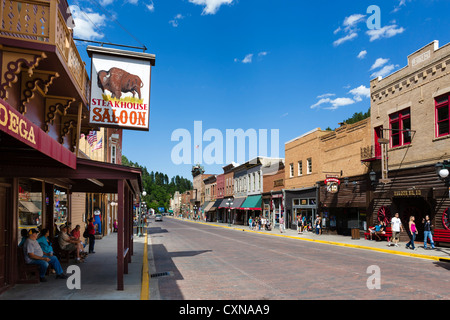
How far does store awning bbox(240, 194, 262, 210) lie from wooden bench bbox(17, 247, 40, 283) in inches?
1568

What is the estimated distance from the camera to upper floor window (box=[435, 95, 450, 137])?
2030 cm

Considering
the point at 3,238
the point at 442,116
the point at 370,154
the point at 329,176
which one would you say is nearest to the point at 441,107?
the point at 442,116

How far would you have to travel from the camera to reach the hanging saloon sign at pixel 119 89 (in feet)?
37.2

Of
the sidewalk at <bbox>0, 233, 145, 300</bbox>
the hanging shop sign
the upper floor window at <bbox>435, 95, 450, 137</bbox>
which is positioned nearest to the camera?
the sidewalk at <bbox>0, 233, 145, 300</bbox>

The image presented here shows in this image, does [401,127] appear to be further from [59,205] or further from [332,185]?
[59,205]

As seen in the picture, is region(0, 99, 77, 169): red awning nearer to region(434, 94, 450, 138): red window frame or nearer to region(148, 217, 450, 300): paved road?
region(148, 217, 450, 300): paved road

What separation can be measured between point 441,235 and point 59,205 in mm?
18603

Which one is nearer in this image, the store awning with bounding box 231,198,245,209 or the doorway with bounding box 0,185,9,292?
the doorway with bounding box 0,185,9,292

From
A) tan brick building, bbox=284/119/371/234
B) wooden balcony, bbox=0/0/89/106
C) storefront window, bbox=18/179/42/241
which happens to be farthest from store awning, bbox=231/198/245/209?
wooden balcony, bbox=0/0/89/106

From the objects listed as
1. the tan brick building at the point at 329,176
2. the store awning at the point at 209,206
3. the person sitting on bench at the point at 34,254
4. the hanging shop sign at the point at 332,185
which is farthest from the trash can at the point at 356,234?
the store awning at the point at 209,206

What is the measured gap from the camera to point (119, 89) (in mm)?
11555

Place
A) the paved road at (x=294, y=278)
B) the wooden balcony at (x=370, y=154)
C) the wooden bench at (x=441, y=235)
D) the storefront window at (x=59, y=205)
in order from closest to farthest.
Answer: the paved road at (x=294, y=278) < the storefront window at (x=59, y=205) < the wooden bench at (x=441, y=235) < the wooden balcony at (x=370, y=154)

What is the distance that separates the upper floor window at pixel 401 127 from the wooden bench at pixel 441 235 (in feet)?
18.3

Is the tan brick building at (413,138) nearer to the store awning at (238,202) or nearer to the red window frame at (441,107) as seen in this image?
the red window frame at (441,107)
